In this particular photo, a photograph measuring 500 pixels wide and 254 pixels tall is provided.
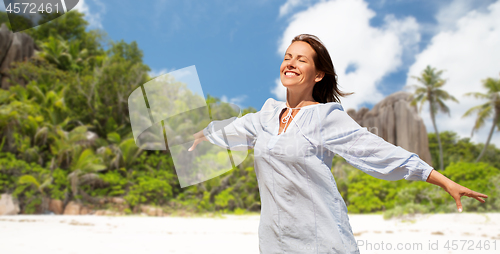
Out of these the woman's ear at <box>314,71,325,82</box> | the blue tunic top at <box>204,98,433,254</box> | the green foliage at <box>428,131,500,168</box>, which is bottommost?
the green foliage at <box>428,131,500,168</box>

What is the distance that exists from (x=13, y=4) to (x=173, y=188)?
375 inches

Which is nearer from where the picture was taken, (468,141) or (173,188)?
(173,188)

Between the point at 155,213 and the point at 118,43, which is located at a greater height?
the point at 118,43

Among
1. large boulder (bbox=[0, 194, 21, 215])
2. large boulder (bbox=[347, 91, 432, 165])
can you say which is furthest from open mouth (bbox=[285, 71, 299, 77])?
large boulder (bbox=[347, 91, 432, 165])

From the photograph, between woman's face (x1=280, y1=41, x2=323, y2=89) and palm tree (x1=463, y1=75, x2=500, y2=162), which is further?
palm tree (x1=463, y1=75, x2=500, y2=162)

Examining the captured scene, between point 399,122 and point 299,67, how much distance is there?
1782 cm

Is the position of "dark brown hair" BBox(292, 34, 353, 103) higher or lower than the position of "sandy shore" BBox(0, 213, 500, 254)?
higher

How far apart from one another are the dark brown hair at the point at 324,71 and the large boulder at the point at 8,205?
1129 centimetres

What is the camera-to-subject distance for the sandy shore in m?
5.45

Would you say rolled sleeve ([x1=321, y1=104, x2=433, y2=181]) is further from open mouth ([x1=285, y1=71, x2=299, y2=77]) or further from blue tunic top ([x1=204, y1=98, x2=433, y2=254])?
open mouth ([x1=285, y1=71, x2=299, y2=77])

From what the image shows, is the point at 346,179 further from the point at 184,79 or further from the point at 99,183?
the point at 184,79

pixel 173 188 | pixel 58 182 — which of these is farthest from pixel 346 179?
pixel 58 182

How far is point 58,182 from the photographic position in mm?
10727

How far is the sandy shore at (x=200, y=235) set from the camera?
214 inches
